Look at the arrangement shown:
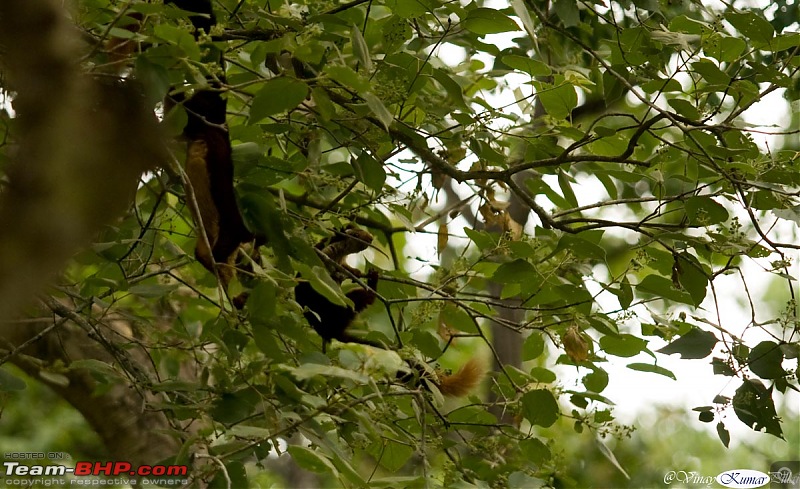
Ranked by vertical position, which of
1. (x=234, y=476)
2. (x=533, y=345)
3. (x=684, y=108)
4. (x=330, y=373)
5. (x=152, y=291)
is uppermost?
(x=684, y=108)

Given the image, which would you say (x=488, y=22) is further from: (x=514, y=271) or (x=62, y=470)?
(x=62, y=470)

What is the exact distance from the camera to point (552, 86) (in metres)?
1.89

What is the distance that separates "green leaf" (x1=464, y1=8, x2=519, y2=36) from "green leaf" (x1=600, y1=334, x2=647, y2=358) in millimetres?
760

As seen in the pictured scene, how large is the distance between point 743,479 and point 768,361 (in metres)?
1.38

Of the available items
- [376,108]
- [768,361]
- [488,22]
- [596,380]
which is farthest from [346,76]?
[596,380]

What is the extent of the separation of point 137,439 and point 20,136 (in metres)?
2.67

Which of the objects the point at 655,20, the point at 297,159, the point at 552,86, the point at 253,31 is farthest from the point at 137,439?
the point at 655,20

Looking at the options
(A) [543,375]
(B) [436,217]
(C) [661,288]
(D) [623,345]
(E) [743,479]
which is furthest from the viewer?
(E) [743,479]

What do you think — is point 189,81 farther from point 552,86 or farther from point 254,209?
point 552,86

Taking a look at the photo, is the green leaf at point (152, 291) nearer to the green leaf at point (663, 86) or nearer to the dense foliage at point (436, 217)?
the dense foliage at point (436, 217)

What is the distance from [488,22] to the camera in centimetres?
164

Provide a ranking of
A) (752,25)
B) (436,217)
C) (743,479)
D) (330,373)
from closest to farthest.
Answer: (330,373) → (752,25) → (436,217) → (743,479)

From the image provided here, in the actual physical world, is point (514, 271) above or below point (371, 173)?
below

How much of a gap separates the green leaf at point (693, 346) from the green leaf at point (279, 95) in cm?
87
